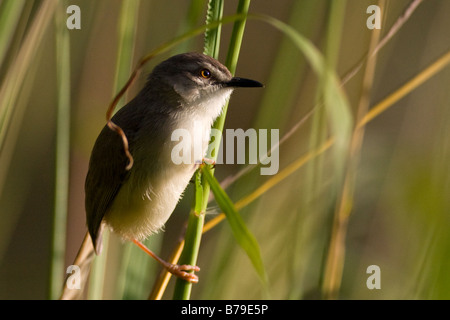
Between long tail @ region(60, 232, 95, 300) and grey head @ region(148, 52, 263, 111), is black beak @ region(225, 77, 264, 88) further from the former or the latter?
long tail @ region(60, 232, 95, 300)

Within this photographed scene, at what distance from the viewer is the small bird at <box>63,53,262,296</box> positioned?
2363mm

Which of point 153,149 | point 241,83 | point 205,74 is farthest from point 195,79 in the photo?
point 153,149

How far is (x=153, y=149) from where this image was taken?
2.40m

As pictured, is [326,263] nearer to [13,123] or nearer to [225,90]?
[225,90]

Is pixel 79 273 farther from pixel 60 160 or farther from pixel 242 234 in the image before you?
pixel 242 234

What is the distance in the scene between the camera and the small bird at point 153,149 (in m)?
2.36

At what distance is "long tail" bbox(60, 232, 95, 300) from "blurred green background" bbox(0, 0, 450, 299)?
97 mm

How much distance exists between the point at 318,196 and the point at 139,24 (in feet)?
4.29

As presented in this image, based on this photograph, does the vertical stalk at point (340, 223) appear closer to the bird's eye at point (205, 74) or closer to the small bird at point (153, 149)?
the small bird at point (153, 149)

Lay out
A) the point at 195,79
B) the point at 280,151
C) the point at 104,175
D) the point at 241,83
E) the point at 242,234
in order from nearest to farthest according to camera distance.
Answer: the point at 242,234, the point at 241,83, the point at 195,79, the point at 104,175, the point at 280,151

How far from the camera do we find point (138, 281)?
2.08 metres

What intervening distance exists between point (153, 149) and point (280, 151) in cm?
73

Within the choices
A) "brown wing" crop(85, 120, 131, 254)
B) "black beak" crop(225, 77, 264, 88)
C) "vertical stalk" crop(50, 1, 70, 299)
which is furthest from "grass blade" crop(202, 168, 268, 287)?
"brown wing" crop(85, 120, 131, 254)
